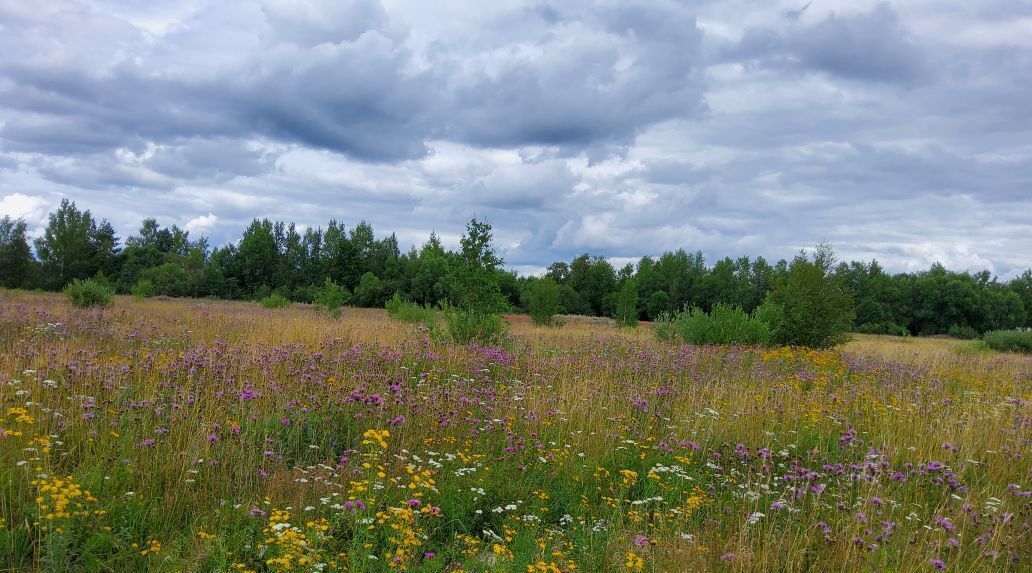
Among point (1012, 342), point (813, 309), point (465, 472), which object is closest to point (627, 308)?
point (813, 309)

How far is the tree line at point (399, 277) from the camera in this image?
191 ft

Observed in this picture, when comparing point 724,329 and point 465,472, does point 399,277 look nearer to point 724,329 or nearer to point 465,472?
point 724,329

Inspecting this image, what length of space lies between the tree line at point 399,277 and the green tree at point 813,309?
35.4 metres

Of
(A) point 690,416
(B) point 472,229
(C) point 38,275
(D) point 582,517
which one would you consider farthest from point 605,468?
(C) point 38,275

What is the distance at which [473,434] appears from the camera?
5.71 meters

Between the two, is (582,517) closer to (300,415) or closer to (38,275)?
(300,415)

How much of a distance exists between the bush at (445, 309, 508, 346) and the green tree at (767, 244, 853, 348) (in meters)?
11.8

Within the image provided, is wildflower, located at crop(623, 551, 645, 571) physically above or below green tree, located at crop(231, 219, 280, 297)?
below

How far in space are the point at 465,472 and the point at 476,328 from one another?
8520 mm

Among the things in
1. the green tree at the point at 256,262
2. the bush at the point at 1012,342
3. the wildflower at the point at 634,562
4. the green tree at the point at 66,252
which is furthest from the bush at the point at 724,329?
the green tree at the point at 66,252

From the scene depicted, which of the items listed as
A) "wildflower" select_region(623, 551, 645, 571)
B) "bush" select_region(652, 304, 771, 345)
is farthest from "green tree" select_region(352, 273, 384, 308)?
"wildflower" select_region(623, 551, 645, 571)

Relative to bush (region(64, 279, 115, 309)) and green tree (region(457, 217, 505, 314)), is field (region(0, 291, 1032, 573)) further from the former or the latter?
bush (region(64, 279, 115, 309))

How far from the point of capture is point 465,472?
474cm

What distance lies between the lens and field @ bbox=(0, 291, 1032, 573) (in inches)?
140
